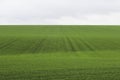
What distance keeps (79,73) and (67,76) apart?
46.2 inches

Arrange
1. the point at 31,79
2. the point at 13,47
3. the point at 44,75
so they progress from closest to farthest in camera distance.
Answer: the point at 31,79, the point at 44,75, the point at 13,47

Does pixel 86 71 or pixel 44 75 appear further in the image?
pixel 86 71

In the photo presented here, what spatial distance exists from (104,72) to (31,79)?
15.3 ft

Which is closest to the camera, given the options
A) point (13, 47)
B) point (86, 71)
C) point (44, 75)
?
point (44, 75)

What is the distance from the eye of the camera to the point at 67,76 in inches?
672

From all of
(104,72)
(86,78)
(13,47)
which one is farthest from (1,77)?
(13,47)

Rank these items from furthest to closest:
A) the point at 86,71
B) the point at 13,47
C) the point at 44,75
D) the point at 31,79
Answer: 1. the point at 13,47
2. the point at 86,71
3. the point at 44,75
4. the point at 31,79

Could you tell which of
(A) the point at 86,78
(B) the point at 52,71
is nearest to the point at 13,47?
(B) the point at 52,71

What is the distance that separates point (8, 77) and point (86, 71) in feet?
15.9

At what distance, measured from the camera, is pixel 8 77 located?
16.7 meters

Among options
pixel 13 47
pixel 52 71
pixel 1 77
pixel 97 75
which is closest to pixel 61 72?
pixel 52 71

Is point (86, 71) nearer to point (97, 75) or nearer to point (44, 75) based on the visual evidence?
point (97, 75)

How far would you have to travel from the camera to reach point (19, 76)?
16953mm

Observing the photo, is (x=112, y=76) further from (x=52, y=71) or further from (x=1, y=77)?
(x=1, y=77)
